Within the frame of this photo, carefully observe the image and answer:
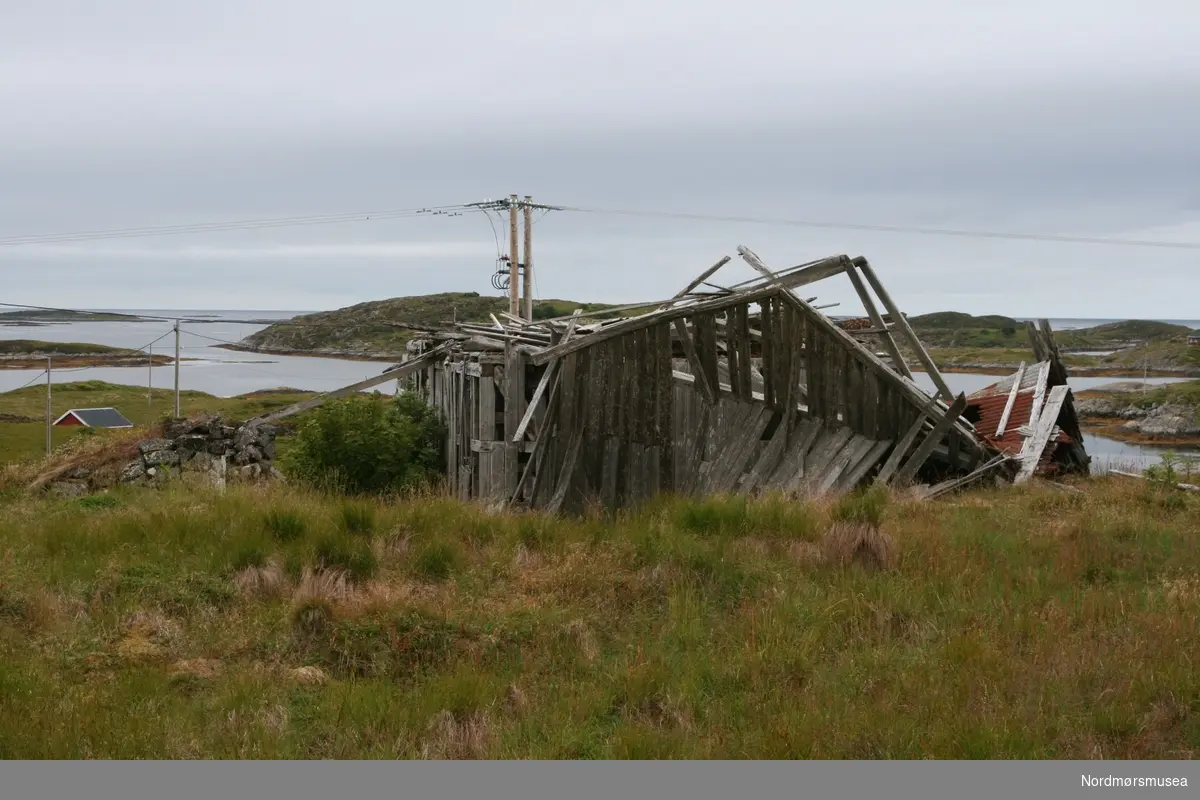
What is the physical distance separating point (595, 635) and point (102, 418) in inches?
1654

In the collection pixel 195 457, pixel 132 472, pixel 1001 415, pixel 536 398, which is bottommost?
pixel 132 472

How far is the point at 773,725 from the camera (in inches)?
195

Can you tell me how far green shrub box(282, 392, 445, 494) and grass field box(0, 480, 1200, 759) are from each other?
4923 millimetres

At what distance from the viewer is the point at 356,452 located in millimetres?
14734

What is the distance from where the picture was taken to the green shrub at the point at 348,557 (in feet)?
25.5

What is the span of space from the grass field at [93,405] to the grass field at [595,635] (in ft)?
85.3

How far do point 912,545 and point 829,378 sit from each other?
4.17m

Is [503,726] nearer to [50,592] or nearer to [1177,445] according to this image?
[50,592]

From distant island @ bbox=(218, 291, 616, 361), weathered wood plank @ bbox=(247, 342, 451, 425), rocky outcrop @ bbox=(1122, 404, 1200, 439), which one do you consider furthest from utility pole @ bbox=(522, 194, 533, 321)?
distant island @ bbox=(218, 291, 616, 361)

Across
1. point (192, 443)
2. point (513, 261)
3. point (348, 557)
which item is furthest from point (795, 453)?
point (513, 261)

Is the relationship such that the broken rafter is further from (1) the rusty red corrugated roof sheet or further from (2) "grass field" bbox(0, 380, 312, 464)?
(2) "grass field" bbox(0, 380, 312, 464)

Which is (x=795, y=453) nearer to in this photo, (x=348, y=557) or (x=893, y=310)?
(x=893, y=310)

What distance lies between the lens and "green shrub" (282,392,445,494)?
14625 millimetres

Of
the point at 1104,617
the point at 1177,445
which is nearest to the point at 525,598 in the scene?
the point at 1104,617
